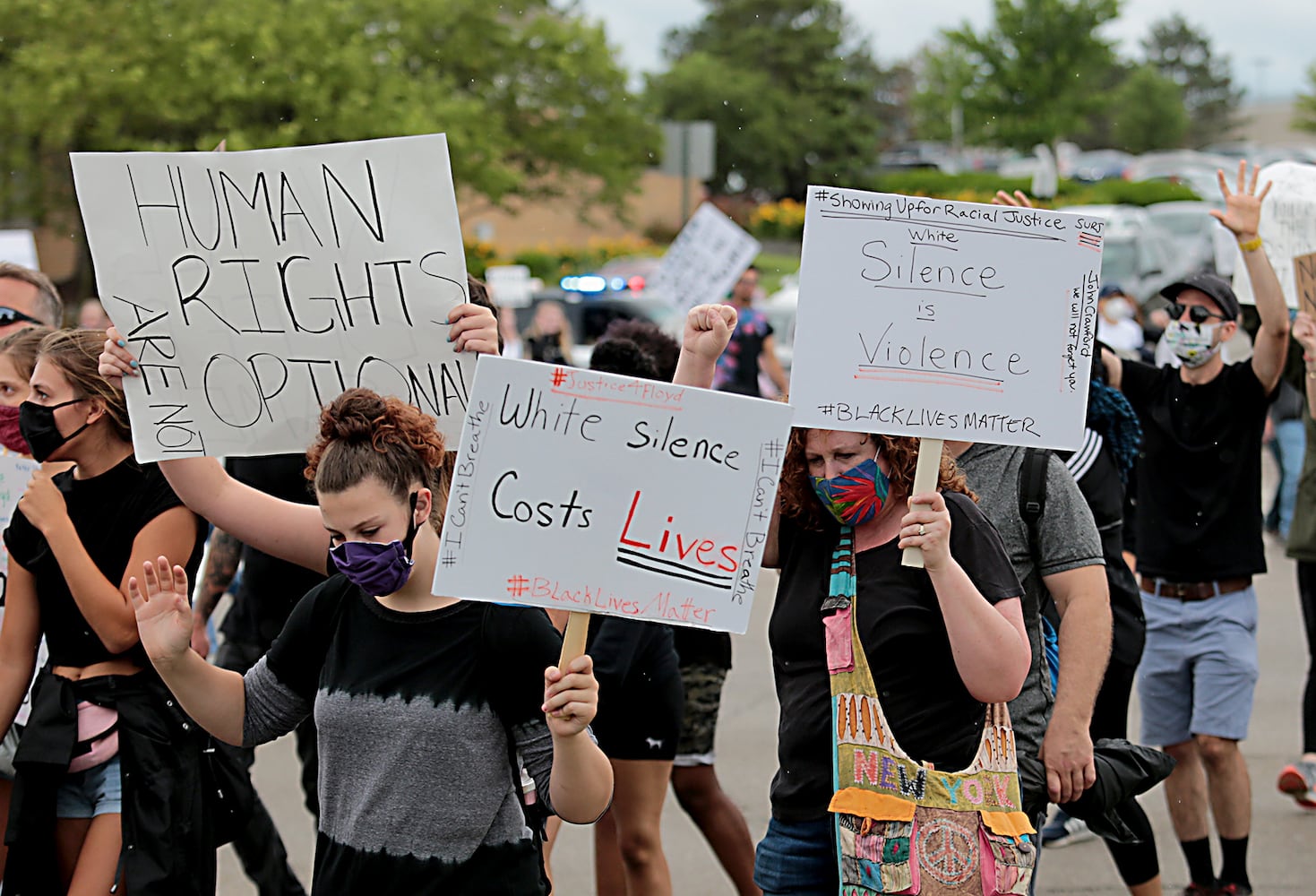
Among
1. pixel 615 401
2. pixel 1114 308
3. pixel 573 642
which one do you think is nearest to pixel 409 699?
pixel 573 642

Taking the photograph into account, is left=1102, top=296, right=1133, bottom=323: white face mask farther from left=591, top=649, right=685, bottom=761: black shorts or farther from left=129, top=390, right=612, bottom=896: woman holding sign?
left=129, top=390, right=612, bottom=896: woman holding sign

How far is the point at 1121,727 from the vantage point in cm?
443

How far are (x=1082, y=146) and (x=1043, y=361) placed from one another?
255ft

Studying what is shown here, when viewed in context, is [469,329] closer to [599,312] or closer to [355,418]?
[355,418]

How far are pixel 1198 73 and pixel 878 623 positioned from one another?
323 ft

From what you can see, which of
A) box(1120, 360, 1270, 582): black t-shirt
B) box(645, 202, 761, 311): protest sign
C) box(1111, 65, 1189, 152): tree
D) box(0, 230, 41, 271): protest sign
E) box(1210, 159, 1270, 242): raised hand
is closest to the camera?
box(1210, 159, 1270, 242): raised hand

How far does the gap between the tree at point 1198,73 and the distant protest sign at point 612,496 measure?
8855 cm

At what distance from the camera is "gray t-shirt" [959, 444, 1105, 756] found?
3.52 metres

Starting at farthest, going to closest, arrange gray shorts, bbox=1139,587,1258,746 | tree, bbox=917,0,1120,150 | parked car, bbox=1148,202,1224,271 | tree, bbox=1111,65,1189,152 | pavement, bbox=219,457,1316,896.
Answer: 1. tree, bbox=1111,65,1189,152
2. tree, bbox=917,0,1120,150
3. parked car, bbox=1148,202,1224,271
4. pavement, bbox=219,457,1316,896
5. gray shorts, bbox=1139,587,1258,746

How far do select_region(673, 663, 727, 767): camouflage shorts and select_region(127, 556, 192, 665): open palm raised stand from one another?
77.4 inches

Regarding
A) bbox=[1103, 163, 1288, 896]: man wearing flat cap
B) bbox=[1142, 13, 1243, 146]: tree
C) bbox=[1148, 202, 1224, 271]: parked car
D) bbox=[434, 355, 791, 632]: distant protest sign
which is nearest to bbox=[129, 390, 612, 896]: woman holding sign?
bbox=[434, 355, 791, 632]: distant protest sign

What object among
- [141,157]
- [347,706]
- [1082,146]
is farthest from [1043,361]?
[1082,146]

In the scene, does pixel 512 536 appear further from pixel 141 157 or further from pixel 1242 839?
pixel 1242 839

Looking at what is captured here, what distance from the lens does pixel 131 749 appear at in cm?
349
